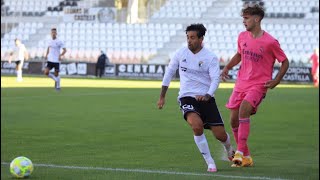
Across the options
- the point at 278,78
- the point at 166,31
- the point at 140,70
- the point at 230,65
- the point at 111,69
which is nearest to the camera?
the point at 278,78

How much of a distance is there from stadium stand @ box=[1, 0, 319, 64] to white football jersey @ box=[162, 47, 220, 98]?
117 ft

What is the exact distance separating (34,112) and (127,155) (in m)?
7.97

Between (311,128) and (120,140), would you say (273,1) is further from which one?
(120,140)

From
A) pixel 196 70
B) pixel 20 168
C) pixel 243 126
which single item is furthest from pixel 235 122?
pixel 20 168

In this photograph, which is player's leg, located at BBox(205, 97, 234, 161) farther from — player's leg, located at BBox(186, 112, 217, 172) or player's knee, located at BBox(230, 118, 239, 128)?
player's knee, located at BBox(230, 118, 239, 128)

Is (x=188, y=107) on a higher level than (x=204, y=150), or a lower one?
higher

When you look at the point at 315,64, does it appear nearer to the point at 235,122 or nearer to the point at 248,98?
the point at 235,122

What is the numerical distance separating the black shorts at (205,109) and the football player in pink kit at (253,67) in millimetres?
418

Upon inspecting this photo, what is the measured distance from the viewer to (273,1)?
5103 cm

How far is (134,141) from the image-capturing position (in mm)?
12742

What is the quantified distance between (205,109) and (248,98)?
61 cm

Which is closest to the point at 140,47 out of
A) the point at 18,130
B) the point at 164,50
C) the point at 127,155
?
the point at 164,50

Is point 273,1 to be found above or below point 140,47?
above

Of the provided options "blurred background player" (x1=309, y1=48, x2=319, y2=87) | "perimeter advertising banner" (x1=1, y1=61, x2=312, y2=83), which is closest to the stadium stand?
"perimeter advertising banner" (x1=1, y1=61, x2=312, y2=83)
